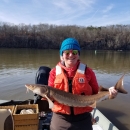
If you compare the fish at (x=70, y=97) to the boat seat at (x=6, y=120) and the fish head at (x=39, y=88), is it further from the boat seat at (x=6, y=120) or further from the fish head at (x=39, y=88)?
the boat seat at (x=6, y=120)

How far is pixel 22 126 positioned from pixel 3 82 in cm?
939

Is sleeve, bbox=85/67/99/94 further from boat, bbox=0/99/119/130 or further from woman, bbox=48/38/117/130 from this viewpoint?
boat, bbox=0/99/119/130

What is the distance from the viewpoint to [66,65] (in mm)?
2576

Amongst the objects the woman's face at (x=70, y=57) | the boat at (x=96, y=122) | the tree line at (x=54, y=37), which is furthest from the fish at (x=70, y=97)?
the tree line at (x=54, y=37)

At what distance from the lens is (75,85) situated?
2520mm

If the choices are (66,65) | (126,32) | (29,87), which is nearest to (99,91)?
(66,65)

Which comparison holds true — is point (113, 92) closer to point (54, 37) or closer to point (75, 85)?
point (75, 85)

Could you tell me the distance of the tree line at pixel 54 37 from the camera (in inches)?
2687

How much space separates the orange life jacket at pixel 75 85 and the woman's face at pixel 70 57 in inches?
4.8

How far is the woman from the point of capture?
8.02 feet

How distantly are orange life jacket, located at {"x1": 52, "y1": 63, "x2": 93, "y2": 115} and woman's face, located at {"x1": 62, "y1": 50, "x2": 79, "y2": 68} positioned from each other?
0.40 feet

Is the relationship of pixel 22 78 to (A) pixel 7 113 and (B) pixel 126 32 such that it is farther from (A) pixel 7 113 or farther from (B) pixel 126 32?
(B) pixel 126 32

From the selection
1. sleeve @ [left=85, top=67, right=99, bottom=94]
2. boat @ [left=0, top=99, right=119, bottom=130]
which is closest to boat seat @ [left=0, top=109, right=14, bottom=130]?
boat @ [left=0, top=99, right=119, bottom=130]

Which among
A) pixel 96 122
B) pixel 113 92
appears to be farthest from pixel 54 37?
pixel 113 92
